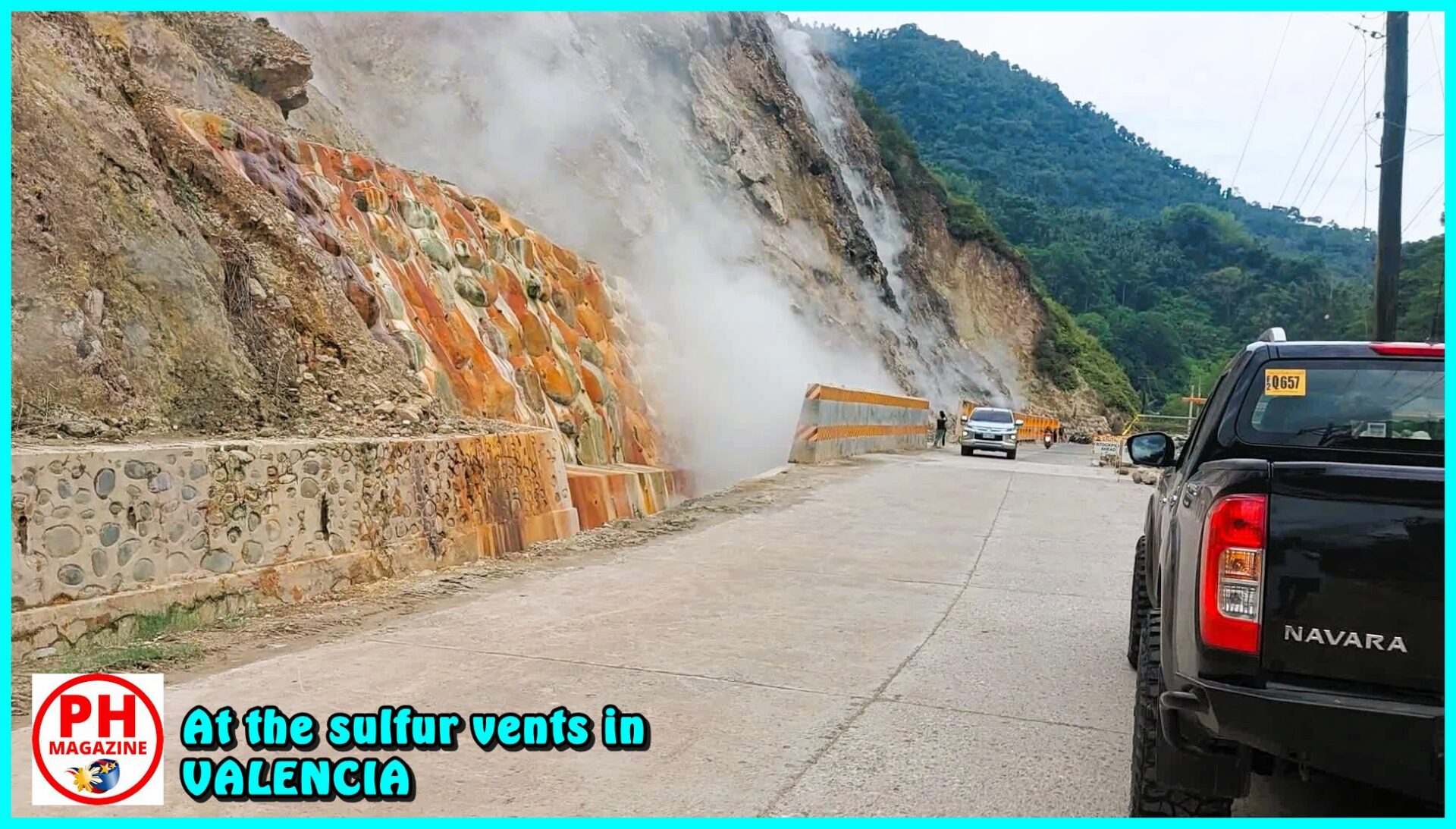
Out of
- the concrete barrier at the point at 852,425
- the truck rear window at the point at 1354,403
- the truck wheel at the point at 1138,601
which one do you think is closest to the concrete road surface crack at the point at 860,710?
the truck wheel at the point at 1138,601

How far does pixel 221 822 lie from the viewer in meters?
4.02

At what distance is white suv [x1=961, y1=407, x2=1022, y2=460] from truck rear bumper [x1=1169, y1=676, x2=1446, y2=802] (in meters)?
25.5

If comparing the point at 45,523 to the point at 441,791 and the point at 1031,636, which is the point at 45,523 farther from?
the point at 1031,636

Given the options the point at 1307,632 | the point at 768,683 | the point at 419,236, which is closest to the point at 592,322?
the point at 419,236

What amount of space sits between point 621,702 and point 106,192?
6162 millimetres

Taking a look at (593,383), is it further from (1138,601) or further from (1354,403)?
(1354,403)

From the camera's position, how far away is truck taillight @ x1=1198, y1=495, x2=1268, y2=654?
3326mm

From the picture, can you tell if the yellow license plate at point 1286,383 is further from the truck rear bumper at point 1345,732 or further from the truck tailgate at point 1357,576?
the truck rear bumper at point 1345,732

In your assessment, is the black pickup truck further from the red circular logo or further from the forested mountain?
the forested mountain

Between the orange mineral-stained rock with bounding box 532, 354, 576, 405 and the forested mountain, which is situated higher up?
the forested mountain

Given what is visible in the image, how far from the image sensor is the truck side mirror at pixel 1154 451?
5855 mm

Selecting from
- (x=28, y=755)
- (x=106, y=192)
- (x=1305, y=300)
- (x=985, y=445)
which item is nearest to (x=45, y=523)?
(x=28, y=755)

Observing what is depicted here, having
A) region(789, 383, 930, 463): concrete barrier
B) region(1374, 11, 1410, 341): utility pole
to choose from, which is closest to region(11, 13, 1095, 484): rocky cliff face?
region(789, 383, 930, 463): concrete barrier

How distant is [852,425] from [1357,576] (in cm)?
2049
